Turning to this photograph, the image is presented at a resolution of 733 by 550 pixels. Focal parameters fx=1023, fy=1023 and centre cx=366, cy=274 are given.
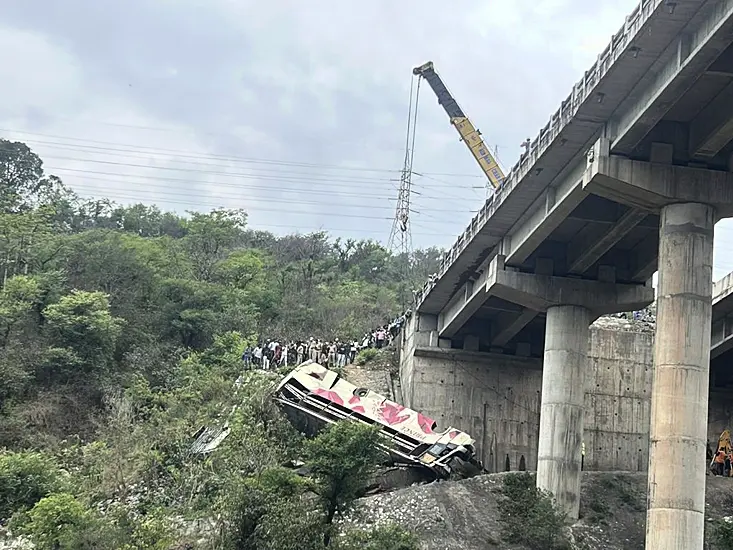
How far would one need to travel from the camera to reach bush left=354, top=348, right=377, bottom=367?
5391cm

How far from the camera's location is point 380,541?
2694 cm

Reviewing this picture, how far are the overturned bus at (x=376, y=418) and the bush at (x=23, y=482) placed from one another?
9345 millimetres

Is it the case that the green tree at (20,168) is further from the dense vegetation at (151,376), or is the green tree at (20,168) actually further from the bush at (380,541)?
the bush at (380,541)

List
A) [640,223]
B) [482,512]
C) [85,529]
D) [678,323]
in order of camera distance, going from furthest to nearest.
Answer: [482,512]
[640,223]
[85,529]
[678,323]

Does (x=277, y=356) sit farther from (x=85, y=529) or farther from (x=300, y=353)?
(x=85, y=529)

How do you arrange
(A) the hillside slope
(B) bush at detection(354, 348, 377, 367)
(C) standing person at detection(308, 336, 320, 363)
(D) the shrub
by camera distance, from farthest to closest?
(B) bush at detection(354, 348, 377, 367)
(C) standing person at detection(308, 336, 320, 363)
(A) the hillside slope
(D) the shrub

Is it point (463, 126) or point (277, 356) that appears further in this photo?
point (463, 126)

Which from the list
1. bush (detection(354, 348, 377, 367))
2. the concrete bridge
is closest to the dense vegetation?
bush (detection(354, 348, 377, 367))

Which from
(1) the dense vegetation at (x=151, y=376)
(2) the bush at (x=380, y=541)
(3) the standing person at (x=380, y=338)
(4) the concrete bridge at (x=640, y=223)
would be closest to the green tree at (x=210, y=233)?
(1) the dense vegetation at (x=151, y=376)

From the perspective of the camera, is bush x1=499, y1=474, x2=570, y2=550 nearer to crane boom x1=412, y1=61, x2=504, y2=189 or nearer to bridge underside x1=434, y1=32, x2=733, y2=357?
bridge underside x1=434, y1=32, x2=733, y2=357

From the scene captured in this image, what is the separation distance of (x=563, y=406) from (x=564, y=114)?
1170 cm

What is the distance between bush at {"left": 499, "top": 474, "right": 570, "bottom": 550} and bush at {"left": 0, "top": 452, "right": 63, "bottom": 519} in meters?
15.3

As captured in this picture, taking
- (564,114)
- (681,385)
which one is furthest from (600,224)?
(681,385)

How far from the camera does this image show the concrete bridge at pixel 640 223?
25.1m
